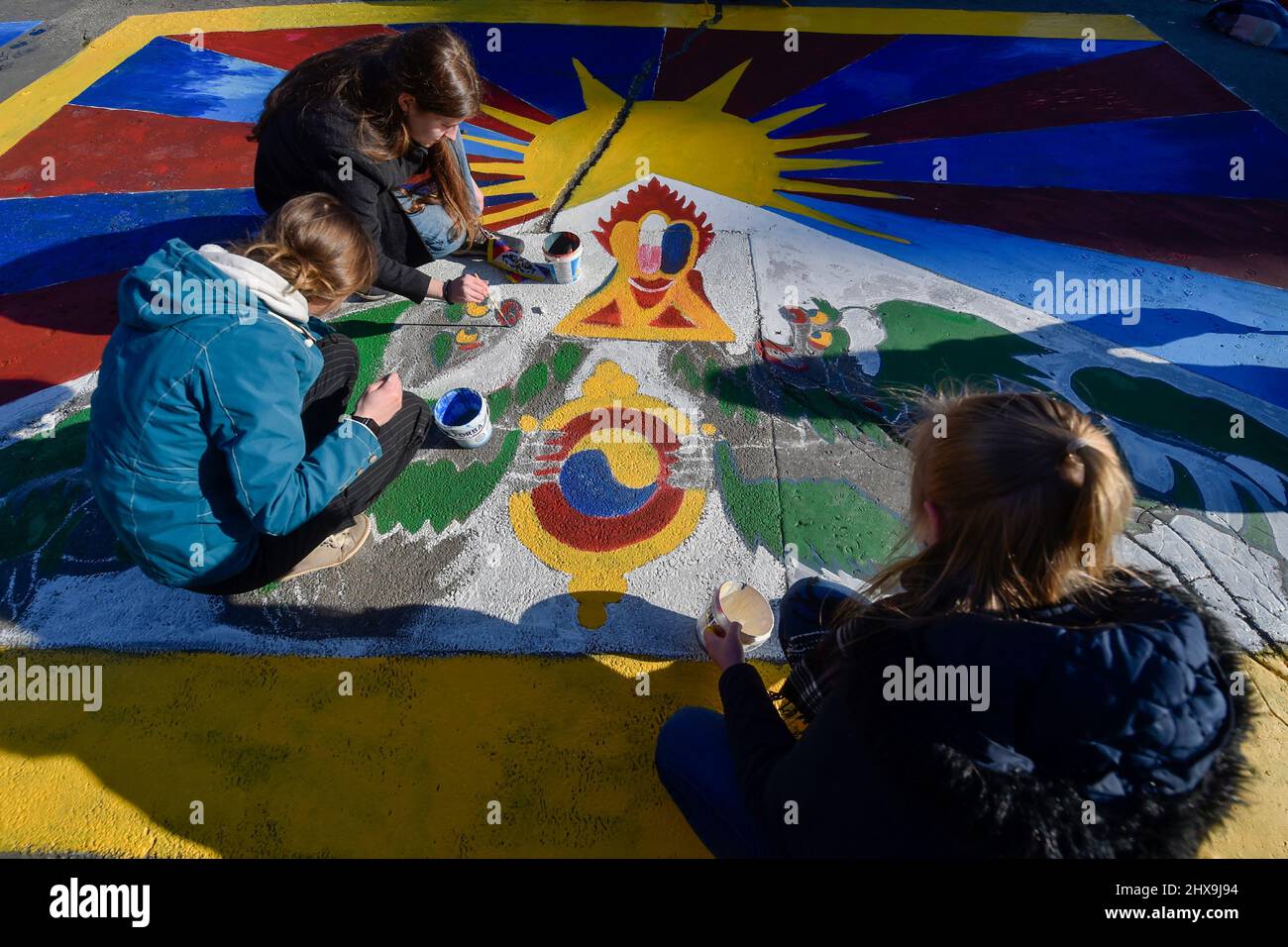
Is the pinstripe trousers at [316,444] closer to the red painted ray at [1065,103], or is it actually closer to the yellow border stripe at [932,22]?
the red painted ray at [1065,103]

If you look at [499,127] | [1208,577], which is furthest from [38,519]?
[1208,577]

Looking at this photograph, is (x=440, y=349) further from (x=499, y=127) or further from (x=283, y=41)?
(x=283, y=41)

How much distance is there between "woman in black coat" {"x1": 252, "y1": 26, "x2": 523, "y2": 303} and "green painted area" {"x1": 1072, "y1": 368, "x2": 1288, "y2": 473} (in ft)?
10.1

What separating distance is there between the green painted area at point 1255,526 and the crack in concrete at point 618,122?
378 cm

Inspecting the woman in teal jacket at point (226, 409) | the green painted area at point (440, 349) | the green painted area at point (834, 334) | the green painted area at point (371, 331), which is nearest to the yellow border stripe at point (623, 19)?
the green painted area at point (834, 334)

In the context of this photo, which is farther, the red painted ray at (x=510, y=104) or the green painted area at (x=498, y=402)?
the red painted ray at (x=510, y=104)

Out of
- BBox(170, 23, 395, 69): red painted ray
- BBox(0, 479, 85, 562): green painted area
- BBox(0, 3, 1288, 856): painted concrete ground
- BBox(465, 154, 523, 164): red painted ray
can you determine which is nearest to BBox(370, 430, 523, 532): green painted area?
BBox(0, 3, 1288, 856): painted concrete ground

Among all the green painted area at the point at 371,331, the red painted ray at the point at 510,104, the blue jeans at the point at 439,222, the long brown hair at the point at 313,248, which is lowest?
the green painted area at the point at 371,331

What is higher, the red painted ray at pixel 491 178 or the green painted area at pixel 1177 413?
the red painted ray at pixel 491 178

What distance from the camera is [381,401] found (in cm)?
264

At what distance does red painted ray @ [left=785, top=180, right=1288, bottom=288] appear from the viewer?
410cm

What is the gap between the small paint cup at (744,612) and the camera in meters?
2.61

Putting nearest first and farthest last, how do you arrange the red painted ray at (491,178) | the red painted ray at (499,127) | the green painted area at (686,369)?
the green painted area at (686,369)
the red painted ray at (491,178)
the red painted ray at (499,127)

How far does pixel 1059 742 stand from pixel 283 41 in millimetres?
6764
